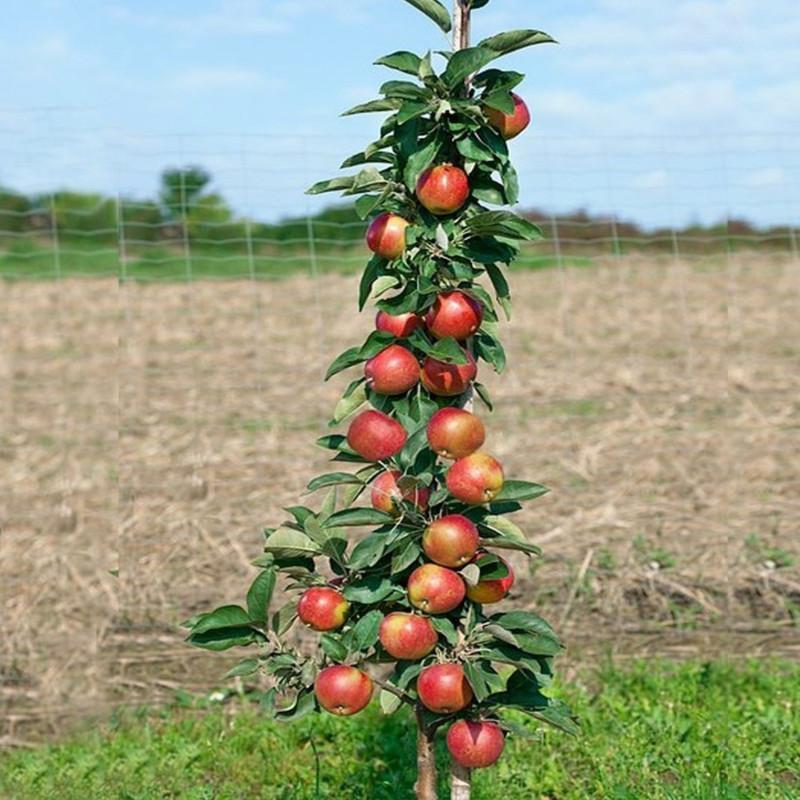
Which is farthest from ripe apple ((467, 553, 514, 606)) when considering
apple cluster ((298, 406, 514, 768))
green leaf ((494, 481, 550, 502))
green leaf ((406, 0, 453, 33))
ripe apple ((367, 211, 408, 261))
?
green leaf ((406, 0, 453, 33))

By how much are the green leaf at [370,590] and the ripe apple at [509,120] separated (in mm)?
902

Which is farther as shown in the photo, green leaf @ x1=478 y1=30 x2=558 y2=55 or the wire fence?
the wire fence

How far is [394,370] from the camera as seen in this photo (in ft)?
7.68

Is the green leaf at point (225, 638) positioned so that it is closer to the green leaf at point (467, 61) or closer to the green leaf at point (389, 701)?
the green leaf at point (389, 701)

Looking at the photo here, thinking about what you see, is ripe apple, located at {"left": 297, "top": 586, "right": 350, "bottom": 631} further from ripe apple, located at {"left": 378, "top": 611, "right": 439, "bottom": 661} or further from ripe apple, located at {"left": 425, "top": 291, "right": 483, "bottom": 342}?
ripe apple, located at {"left": 425, "top": 291, "right": 483, "bottom": 342}

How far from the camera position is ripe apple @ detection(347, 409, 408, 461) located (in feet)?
7.61

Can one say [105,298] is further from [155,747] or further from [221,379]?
[155,747]

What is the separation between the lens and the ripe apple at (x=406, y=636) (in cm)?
226

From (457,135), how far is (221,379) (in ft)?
23.0

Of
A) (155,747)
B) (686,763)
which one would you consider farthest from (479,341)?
(155,747)

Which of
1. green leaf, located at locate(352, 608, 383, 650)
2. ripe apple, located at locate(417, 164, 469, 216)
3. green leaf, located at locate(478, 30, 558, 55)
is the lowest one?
green leaf, located at locate(352, 608, 383, 650)

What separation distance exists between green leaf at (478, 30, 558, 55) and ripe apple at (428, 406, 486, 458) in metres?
0.70

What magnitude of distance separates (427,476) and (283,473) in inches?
170

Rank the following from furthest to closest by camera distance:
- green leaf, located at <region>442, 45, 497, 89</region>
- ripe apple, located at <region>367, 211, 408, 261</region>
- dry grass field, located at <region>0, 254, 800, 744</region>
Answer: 1. dry grass field, located at <region>0, 254, 800, 744</region>
2. ripe apple, located at <region>367, 211, 408, 261</region>
3. green leaf, located at <region>442, 45, 497, 89</region>
